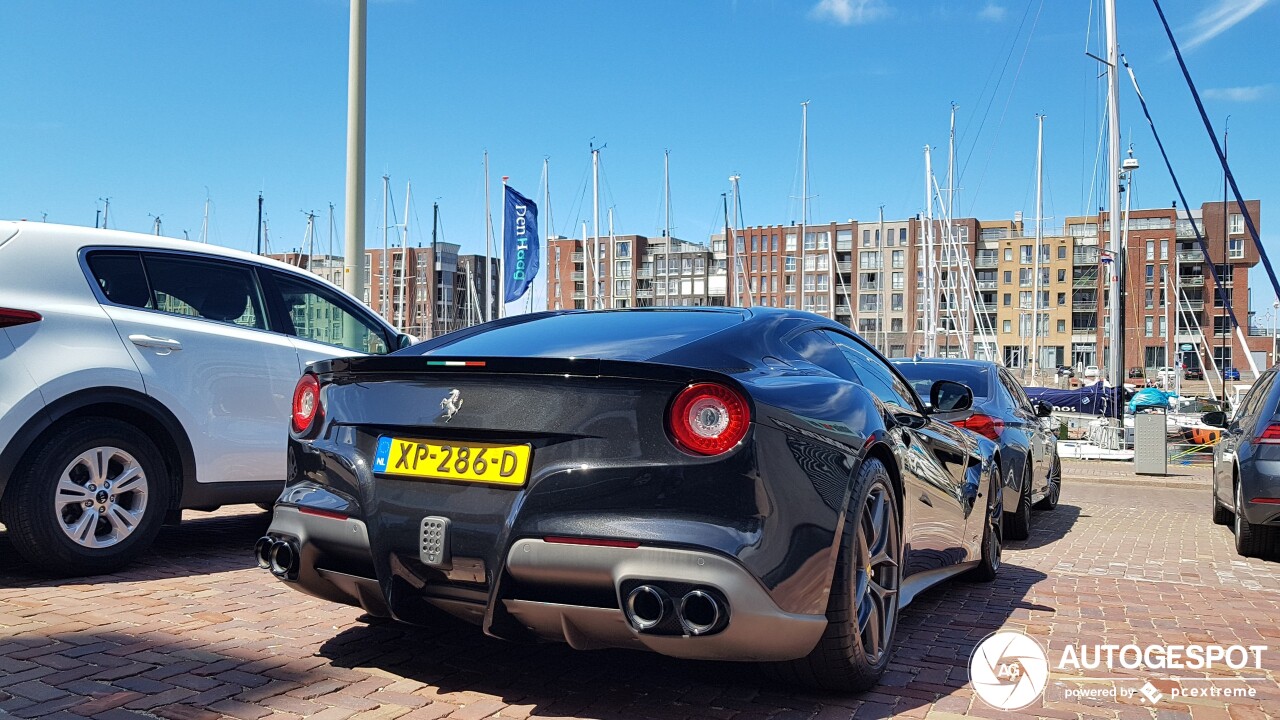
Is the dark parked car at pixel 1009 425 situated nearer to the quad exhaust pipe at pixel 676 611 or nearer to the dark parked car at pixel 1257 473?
the dark parked car at pixel 1257 473

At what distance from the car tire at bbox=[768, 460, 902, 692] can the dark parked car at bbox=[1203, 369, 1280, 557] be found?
14.9ft

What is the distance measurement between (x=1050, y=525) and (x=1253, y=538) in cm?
218

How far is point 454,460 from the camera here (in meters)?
3.09

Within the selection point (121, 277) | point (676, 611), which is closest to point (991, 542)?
point (676, 611)

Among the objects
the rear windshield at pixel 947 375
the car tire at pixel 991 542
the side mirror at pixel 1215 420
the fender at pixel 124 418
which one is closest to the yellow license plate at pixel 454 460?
the fender at pixel 124 418

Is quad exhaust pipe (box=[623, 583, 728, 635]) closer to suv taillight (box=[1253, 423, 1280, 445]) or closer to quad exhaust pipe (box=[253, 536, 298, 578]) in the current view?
quad exhaust pipe (box=[253, 536, 298, 578])

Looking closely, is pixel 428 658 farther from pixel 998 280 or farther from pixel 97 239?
pixel 998 280

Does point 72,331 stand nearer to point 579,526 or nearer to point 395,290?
point 579,526

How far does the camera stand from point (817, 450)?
316 cm

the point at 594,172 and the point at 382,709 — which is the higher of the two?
the point at 594,172

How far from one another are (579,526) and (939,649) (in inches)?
81.5

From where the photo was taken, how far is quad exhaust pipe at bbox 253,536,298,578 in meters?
3.33

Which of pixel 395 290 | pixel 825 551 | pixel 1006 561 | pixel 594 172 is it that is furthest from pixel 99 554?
pixel 395 290

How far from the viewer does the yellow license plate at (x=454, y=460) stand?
3012 mm
